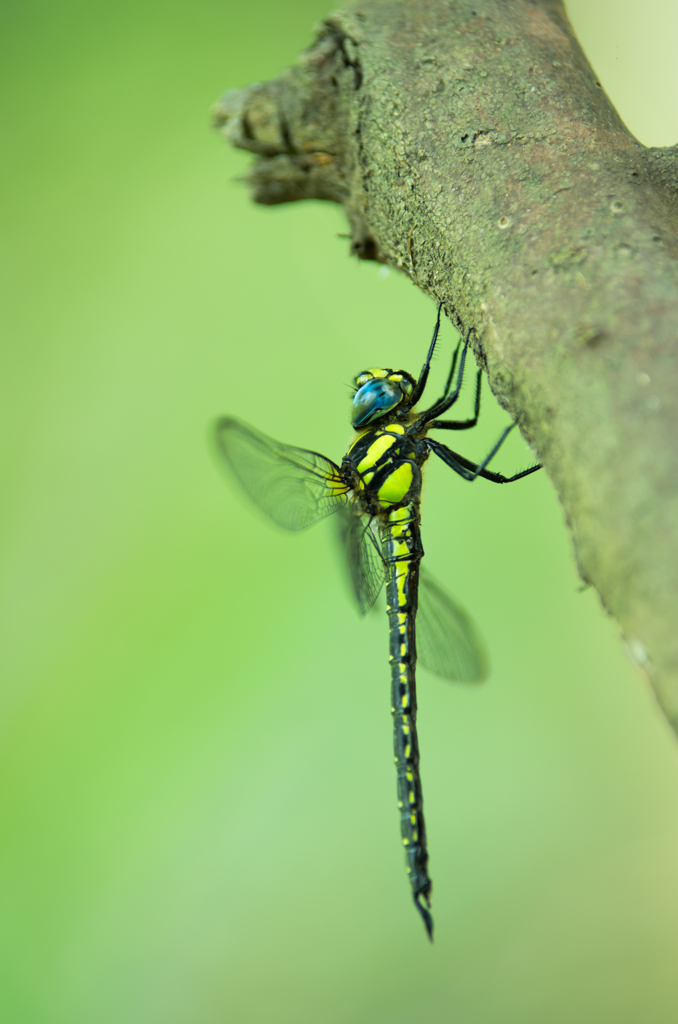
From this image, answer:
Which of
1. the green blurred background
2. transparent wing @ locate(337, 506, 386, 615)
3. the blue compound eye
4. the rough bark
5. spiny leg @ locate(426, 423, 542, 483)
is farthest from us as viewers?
the green blurred background

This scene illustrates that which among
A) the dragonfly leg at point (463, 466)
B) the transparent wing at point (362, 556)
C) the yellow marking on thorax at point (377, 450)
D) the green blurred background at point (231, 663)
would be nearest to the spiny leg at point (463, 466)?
the dragonfly leg at point (463, 466)

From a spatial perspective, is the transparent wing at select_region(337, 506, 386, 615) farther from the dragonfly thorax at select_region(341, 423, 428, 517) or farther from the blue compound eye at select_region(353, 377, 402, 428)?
the blue compound eye at select_region(353, 377, 402, 428)

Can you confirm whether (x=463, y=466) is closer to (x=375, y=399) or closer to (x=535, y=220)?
(x=375, y=399)

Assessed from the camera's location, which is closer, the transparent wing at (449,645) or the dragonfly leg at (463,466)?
the dragonfly leg at (463,466)

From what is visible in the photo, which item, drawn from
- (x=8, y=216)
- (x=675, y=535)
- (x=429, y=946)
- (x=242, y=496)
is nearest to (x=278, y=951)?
(x=429, y=946)

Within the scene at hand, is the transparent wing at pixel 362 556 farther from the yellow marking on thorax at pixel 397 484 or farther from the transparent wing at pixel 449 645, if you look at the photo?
the transparent wing at pixel 449 645

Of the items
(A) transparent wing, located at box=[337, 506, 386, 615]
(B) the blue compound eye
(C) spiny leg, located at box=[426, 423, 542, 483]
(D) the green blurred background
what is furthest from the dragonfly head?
(D) the green blurred background
